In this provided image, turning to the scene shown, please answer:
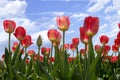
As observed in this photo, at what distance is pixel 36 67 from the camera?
13.9 ft

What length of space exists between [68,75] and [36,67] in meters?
1.06

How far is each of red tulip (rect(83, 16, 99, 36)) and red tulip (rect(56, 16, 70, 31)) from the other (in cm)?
69

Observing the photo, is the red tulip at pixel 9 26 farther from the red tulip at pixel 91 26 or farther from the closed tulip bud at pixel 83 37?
the red tulip at pixel 91 26

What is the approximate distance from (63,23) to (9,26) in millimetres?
1084

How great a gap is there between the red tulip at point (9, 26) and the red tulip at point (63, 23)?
94cm

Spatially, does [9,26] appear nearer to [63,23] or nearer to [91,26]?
[63,23]

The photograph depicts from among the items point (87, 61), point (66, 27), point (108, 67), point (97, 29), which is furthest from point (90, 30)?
point (108, 67)

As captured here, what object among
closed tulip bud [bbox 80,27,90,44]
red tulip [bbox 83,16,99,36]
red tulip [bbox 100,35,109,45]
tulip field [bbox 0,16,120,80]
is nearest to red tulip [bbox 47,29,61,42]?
tulip field [bbox 0,16,120,80]

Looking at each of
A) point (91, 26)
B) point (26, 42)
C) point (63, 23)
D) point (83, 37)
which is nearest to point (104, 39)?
point (26, 42)

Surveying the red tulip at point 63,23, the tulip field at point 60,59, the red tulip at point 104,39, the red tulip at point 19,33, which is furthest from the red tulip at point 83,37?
the red tulip at point 104,39

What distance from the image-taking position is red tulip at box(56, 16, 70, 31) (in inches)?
138

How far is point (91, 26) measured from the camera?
281 centimetres

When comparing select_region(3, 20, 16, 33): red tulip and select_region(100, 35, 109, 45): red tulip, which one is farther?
select_region(100, 35, 109, 45): red tulip

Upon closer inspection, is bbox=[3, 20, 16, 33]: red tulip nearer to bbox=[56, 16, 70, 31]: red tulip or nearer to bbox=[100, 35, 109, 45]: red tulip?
bbox=[56, 16, 70, 31]: red tulip
